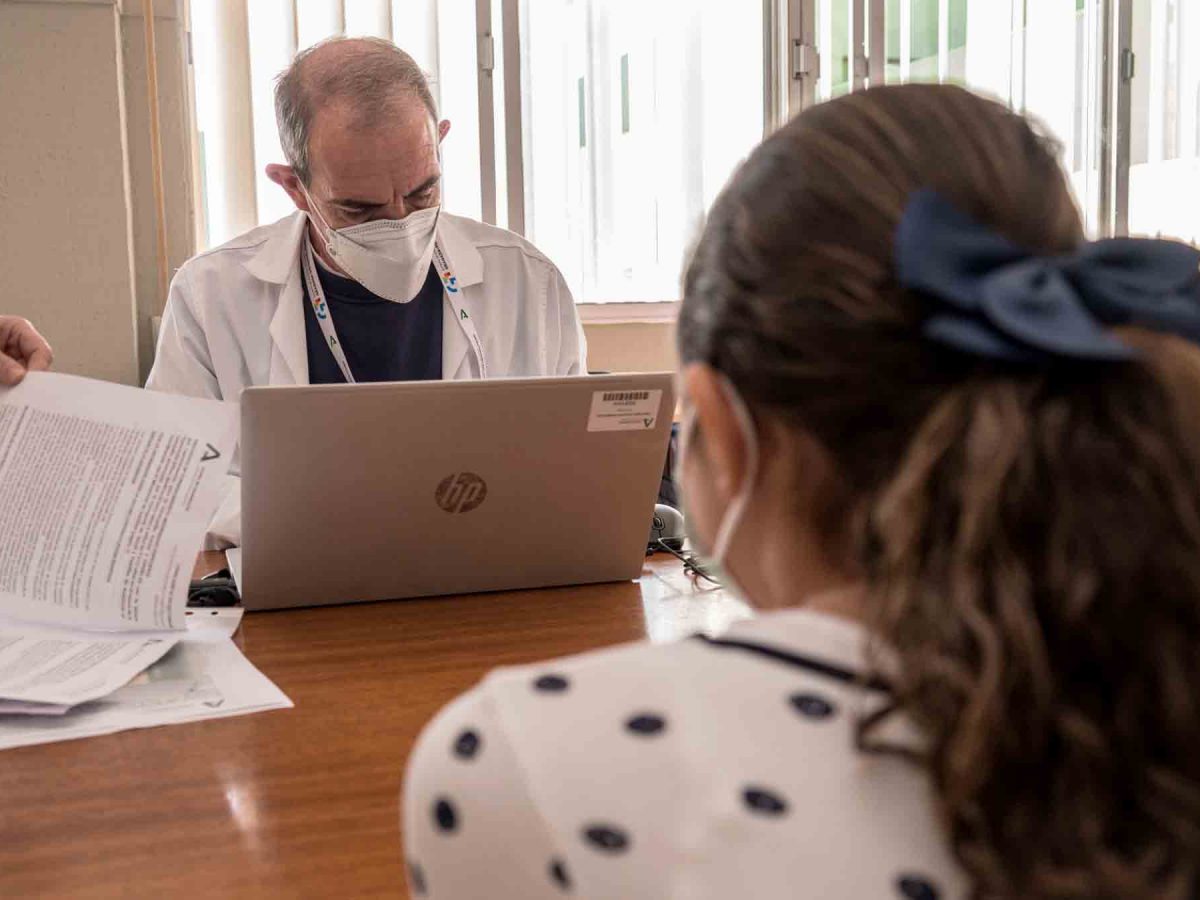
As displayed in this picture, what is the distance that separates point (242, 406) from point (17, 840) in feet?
1.67

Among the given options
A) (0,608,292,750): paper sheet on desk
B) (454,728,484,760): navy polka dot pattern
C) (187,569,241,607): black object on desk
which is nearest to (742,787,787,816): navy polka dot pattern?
(454,728,484,760): navy polka dot pattern

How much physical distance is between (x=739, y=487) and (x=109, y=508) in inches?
A: 35.5

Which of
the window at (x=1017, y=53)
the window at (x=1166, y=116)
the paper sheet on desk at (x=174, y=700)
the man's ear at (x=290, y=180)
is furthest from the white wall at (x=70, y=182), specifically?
the window at (x=1166, y=116)

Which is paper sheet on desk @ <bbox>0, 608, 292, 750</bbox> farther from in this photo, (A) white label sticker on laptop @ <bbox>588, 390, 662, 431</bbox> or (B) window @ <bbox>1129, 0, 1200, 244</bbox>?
(B) window @ <bbox>1129, 0, 1200, 244</bbox>

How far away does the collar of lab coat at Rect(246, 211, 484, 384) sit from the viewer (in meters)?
2.16

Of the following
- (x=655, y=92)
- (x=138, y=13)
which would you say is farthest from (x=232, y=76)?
(x=655, y=92)

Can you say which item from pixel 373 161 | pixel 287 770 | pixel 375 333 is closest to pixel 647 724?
pixel 287 770

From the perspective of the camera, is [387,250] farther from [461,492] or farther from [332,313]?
[461,492]

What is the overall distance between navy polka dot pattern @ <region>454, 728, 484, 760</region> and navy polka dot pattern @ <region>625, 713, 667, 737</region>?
63mm

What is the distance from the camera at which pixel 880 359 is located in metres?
0.47

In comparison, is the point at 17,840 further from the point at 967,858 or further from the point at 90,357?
the point at 90,357

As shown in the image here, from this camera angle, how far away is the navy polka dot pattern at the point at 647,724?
46cm

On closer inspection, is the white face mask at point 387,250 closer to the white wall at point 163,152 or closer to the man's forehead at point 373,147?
the man's forehead at point 373,147

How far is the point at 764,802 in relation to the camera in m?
0.44
